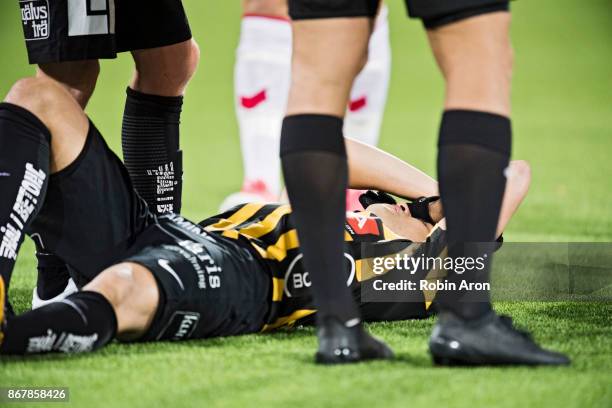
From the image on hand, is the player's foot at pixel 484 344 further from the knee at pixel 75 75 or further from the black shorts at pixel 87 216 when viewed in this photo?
the knee at pixel 75 75

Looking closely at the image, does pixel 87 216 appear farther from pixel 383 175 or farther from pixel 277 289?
pixel 383 175

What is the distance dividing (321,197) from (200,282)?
0.34 m

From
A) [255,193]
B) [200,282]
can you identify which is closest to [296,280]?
[200,282]

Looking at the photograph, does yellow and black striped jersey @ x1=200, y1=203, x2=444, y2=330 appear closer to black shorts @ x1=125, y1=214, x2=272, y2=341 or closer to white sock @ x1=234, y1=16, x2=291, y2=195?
black shorts @ x1=125, y1=214, x2=272, y2=341

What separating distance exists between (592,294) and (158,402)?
1273mm

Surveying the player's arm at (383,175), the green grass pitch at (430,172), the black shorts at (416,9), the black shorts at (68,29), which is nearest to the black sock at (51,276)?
the green grass pitch at (430,172)

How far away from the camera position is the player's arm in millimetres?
2256

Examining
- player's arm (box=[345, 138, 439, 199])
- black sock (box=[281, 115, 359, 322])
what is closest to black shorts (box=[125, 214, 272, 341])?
black sock (box=[281, 115, 359, 322])

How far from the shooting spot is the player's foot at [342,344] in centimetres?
156

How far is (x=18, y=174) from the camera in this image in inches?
69.7

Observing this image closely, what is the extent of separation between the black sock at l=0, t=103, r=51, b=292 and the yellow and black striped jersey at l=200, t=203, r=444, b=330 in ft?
1.15

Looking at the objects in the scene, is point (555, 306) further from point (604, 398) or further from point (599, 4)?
point (599, 4)

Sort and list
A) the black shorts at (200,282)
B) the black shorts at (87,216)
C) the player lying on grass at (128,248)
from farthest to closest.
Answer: the black shorts at (87,216) < the black shorts at (200,282) < the player lying on grass at (128,248)

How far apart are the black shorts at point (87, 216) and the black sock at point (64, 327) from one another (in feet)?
0.76
